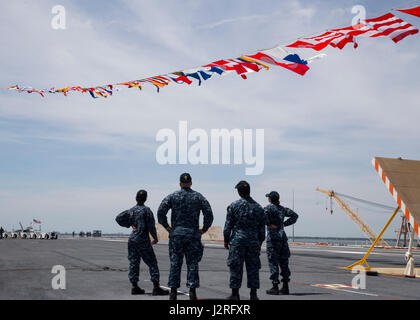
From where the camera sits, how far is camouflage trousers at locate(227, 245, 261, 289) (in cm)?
701

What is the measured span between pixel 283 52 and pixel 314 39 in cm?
72

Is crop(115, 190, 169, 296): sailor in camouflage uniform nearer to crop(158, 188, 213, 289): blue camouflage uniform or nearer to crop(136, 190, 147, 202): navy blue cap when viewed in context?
crop(136, 190, 147, 202): navy blue cap

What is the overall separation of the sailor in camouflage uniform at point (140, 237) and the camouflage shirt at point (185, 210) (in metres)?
0.93

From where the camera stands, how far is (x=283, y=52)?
9617 mm

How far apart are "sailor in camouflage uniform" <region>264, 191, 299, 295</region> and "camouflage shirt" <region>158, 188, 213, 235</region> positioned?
6.34ft

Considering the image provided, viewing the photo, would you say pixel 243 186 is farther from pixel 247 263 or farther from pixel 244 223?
pixel 247 263

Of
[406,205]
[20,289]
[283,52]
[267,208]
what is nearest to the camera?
[20,289]

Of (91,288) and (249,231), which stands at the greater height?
(249,231)

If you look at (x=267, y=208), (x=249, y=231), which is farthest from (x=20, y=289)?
(x=267, y=208)

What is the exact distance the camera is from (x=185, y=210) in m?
7.20

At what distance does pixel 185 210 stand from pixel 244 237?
3.60ft

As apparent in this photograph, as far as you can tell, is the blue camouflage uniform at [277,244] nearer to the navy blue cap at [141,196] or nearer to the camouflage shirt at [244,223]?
the camouflage shirt at [244,223]

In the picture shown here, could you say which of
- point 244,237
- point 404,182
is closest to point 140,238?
point 244,237
